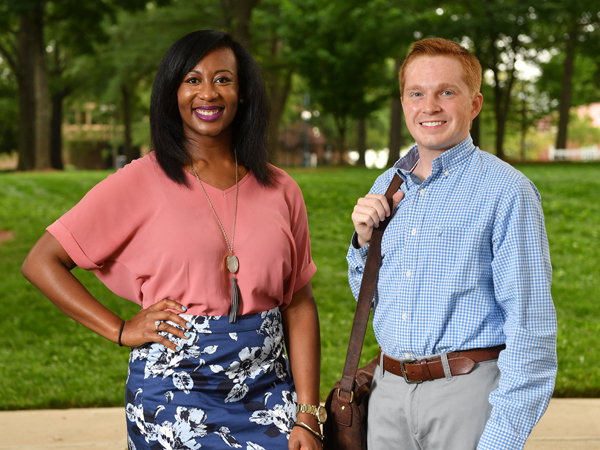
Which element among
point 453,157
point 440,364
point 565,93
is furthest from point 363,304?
point 565,93

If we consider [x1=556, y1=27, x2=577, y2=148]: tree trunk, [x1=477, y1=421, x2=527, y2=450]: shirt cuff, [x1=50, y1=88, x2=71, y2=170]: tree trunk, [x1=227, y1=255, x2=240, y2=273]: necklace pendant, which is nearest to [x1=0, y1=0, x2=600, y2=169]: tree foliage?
[x1=556, y1=27, x2=577, y2=148]: tree trunk

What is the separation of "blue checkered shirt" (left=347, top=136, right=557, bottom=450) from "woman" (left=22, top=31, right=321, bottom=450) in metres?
0.47

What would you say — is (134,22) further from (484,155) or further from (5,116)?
(484,155)

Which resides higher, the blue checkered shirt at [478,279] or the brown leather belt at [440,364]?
the blue checkered shirt at [478,279]

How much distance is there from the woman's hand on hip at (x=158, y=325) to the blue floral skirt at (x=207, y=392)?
Result: 0.12ft

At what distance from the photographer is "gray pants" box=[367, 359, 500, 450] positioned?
220 cm

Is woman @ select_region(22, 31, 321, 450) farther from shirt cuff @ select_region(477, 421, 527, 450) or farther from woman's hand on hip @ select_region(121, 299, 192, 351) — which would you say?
shirt cuff @ select_region(477, 421, 527, 450)

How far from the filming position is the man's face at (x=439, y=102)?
2.31m

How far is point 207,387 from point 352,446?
0.60m

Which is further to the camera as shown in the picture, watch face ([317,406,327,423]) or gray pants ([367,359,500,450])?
watch face ([317,406,327,423])

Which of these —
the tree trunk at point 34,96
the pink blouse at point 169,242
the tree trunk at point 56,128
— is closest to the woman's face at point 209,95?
the pink blouse at point 169,242

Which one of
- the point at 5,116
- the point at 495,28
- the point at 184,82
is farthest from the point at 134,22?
the point at 184,82

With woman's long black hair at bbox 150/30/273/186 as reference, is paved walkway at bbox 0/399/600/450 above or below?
below

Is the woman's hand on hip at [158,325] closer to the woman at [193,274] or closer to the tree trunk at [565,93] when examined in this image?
the woman at [193,274]
